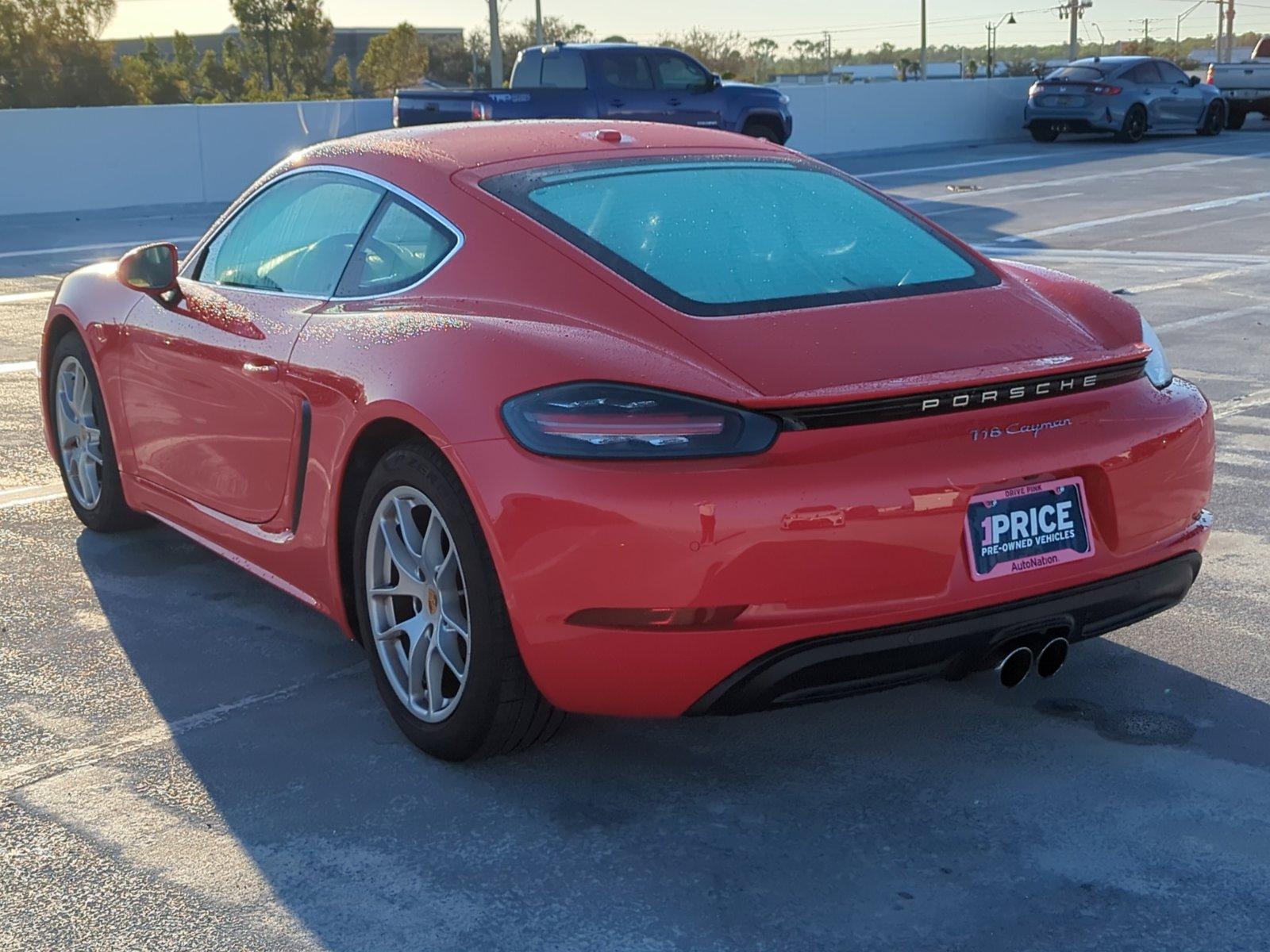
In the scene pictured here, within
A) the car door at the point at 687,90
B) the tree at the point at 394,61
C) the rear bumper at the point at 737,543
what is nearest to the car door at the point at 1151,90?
the car door at the point at 687,90

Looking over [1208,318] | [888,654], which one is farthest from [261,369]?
[1208,318]

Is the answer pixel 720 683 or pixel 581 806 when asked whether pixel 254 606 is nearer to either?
pixel 581 806

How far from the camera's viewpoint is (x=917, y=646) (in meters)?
3.24

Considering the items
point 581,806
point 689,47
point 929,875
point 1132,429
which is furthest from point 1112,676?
point 689,47

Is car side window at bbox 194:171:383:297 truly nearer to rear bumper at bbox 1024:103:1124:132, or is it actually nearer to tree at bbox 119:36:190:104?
rear bumper at bbox 1024:103:1124:132

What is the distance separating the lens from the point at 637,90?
67.7ft

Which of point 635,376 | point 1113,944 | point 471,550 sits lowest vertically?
point 1113,944

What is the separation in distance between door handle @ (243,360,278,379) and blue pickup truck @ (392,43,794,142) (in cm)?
1520

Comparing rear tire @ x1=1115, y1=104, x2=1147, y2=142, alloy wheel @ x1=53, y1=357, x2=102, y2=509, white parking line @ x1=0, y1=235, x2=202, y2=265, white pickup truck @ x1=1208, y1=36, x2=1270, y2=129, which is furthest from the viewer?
white pickup truck @ x1=1208, y1=36, x2=1270, y2=129

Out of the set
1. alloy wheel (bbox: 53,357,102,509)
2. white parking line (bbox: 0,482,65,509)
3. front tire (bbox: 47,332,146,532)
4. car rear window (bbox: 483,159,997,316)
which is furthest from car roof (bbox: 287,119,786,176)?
white parking line (bbox: 0,482,65,509)

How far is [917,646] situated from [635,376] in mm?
804

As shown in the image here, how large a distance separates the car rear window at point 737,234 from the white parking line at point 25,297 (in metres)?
8.83

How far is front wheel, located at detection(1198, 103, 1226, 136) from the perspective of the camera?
30.8m

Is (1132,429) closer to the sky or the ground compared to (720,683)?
closer to the sky
